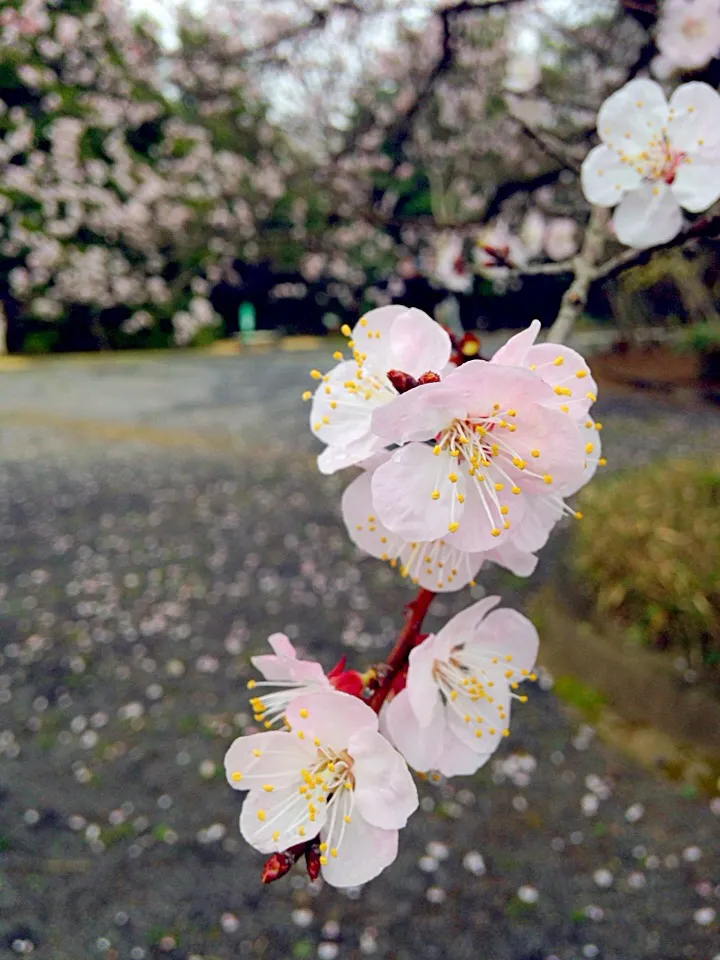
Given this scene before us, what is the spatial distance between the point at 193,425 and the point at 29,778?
188 inches

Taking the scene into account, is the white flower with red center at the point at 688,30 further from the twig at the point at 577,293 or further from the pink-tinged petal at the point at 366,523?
the pink-tinged petal at the point at 366,523

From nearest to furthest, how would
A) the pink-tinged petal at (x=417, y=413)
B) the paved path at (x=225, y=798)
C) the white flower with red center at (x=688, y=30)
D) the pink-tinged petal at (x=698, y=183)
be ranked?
the pink-tinged petal at (x=417, y=413) < the pink-tinged petal at (x=698, y=183) < the white flower with red center at (x=688, y=30) < the paved path at (x=225, y=798)

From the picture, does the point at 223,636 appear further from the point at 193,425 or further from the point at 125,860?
the point at 193,425

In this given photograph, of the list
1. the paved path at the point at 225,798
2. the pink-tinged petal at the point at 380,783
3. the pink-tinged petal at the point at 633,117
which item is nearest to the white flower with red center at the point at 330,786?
the pink-tinged petal at the point at 380,783

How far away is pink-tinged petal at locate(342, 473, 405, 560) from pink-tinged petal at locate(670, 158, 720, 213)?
1.43 ft

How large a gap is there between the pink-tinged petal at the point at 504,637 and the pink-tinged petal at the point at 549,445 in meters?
0.19

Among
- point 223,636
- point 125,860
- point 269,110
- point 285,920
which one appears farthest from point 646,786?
point 269,110

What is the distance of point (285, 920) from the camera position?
181 centimetres

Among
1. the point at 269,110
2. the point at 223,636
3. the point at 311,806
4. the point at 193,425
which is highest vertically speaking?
the point at 269,110

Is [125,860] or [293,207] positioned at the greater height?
[293,207]

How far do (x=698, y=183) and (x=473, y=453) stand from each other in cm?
44

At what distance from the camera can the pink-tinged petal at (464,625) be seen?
25.0 inches

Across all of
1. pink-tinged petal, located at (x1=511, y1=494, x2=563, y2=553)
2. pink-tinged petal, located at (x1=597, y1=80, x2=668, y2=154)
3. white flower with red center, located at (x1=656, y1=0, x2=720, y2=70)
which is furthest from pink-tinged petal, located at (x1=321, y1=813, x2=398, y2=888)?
white flower with red center, located at (x1=656, y1=0, x2=720, y2=70)

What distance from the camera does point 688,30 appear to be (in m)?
1.60
